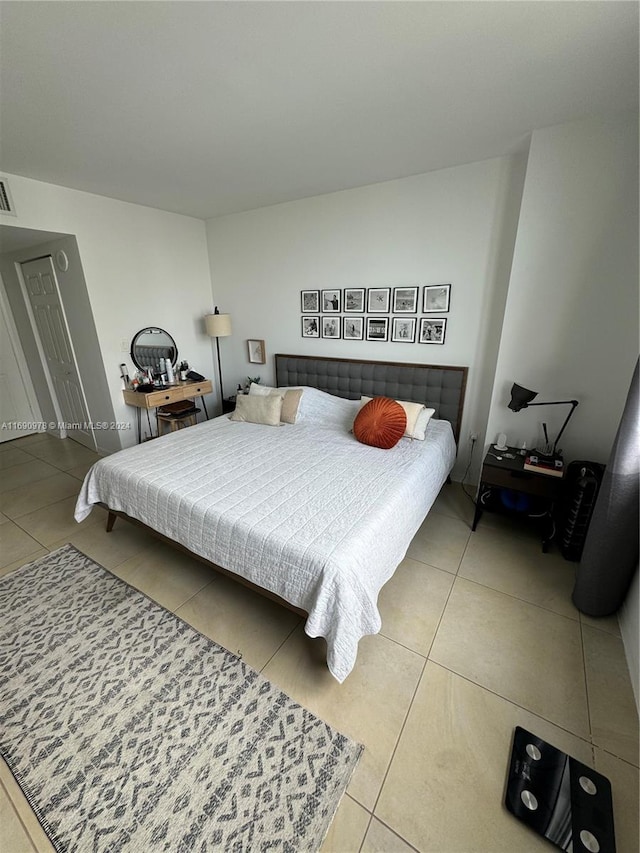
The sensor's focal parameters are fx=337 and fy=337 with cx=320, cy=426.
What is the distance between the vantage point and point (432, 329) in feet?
9.61

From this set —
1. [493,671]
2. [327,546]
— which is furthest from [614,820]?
[327,546]

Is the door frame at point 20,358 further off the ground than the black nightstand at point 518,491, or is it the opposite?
the door frame at point 20,358

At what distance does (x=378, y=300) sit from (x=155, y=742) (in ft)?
10.5

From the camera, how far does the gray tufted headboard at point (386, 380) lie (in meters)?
2.92

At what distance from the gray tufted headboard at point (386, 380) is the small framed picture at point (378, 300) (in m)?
0.48

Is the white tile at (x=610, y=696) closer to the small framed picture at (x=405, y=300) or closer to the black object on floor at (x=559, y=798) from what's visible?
the black object on floor at (x=559, y=798)

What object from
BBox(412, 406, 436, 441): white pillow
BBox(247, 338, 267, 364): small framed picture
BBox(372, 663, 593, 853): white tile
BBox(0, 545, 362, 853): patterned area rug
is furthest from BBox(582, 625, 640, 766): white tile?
BBox(247, 338, 267, 364): small framed picture

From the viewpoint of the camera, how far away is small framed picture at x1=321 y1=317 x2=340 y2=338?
3398 millimetres

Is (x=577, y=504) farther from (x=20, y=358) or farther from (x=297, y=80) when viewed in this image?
(x=20, y=358)

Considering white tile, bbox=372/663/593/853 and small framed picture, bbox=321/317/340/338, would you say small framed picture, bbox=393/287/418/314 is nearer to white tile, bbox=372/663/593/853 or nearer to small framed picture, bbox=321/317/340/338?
small framed picture, bbox=321/317/340/338

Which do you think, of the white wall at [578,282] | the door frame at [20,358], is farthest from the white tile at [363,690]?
the door frame at [20,358]

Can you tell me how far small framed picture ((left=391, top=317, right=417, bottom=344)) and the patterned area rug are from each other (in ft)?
8.77

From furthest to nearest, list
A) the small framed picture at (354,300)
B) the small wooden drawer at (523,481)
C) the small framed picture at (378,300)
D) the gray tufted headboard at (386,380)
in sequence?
the small framed picture at (354,300) → the small framed picture at (378,300) → the gray tufted headboard at (386,380) → the small wooden drawer at (523,481)

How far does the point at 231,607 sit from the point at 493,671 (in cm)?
135
